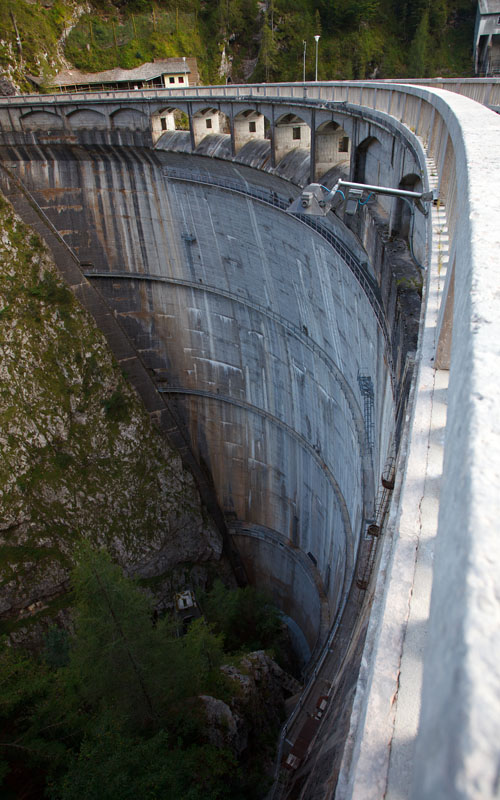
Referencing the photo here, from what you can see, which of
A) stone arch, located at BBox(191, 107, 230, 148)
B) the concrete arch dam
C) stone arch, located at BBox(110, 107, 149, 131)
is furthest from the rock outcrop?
stone arch, located at BBox(110, 107, 149, 131)

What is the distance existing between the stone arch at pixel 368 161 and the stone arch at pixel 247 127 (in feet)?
26.4

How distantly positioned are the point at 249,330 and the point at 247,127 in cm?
790

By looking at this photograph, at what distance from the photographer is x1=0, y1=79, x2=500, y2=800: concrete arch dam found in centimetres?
137

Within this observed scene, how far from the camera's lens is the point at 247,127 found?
20.8 metres

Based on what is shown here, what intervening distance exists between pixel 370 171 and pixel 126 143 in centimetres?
1621

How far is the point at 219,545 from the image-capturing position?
84.7ft

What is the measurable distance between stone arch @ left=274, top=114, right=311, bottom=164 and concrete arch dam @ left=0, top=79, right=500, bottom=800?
73mm

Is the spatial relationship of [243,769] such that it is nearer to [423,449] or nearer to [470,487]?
[423,449]

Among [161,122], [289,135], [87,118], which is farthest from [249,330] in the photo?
[87,118]

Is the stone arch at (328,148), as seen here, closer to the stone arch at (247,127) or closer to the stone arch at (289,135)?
the stone arch at (289,135)

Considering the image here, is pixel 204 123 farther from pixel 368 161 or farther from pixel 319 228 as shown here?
pixel 368 161

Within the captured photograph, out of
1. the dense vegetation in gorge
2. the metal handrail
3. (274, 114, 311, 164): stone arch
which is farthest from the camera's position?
(274, 114, 311, 164): stone arch

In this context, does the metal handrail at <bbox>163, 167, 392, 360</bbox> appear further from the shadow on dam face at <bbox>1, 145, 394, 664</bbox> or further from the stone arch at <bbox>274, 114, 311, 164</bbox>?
the stone arch at <bbox>274, 114, 311, 164</bbox>

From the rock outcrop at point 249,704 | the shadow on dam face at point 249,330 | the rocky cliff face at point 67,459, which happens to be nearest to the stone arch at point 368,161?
the shadow on dam face at point 249,330
